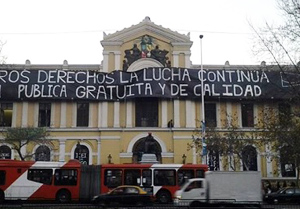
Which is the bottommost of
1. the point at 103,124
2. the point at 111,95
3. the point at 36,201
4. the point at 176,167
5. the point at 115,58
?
the point at 36,201

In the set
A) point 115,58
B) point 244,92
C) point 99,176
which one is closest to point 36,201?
point 99,176

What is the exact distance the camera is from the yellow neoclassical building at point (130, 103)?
43.2m

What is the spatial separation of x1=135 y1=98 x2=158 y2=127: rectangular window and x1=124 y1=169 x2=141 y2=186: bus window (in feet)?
39.7

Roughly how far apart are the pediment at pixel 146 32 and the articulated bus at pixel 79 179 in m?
17.0

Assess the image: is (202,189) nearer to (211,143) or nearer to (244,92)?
(211,143)

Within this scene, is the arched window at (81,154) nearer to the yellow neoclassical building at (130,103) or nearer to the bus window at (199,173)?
the yellow neoclassical building at (130,103)

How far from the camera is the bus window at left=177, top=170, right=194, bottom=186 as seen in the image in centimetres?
3212

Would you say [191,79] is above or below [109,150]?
above

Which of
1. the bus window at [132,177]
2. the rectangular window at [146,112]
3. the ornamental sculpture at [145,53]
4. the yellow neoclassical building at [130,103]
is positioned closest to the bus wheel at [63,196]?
the bus window at [132,177]

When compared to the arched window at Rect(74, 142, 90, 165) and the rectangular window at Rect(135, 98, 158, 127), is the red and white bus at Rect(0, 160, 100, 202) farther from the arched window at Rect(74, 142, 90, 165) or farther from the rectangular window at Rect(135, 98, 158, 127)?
the rectangular window at Rect(135, 98, 158, 127)

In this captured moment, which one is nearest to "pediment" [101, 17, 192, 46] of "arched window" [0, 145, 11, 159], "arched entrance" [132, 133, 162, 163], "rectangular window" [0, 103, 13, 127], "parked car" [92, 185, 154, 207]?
"arched entrance" [132, 133, 162, 163]

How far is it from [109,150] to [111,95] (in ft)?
18.3

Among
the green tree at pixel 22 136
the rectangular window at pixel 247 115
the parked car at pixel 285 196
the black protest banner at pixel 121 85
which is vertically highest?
the black protest banner at pixel 121 85

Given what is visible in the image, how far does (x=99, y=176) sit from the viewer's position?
32219 mm
